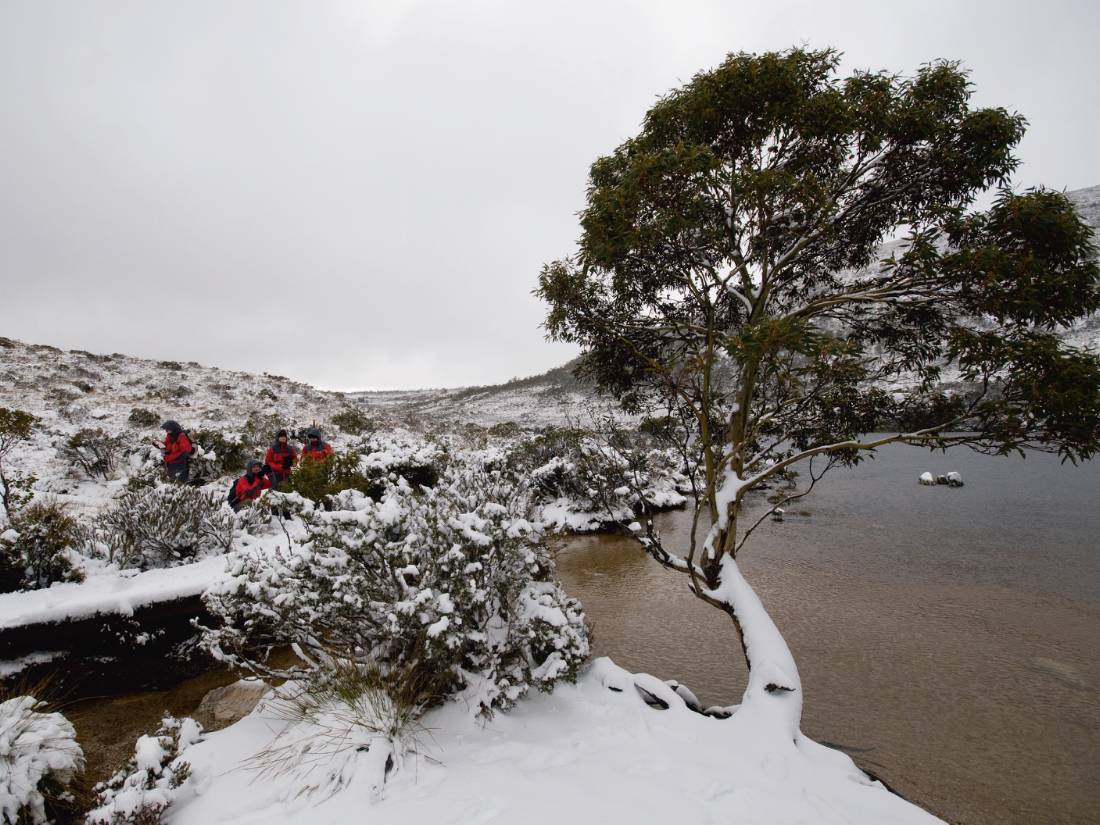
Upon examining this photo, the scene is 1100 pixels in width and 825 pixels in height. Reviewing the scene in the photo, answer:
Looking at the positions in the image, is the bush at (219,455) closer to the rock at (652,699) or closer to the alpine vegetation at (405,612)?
the alpine vegetation at (405,612)

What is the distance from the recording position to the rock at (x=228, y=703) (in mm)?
4355

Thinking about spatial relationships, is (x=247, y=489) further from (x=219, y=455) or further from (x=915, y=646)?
(x=915, y=646)

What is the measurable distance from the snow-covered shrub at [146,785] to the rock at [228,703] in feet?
2.69

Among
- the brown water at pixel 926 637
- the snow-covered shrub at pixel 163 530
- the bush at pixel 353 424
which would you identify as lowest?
the brown water at pixel 926 637

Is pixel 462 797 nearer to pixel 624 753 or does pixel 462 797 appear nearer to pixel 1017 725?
pixel 624 753

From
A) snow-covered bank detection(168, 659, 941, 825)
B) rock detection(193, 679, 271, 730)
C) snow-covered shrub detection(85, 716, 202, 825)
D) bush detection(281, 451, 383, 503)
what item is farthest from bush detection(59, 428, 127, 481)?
snow-covered bank detection(168, 659, 941, 825)

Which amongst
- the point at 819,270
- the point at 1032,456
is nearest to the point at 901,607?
the point at 819,270

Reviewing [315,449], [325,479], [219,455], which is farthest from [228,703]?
[219,455]

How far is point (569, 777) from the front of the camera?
9.78 ft

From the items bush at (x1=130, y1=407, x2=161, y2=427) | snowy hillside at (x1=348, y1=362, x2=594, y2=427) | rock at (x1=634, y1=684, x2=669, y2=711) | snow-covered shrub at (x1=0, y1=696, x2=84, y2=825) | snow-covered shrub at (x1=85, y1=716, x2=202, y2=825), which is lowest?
rock at (x1=634, y1=684, x2=669, y2=711)

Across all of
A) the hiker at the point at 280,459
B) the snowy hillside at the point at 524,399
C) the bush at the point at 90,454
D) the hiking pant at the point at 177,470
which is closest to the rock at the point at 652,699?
the hiker at the point at 280,459

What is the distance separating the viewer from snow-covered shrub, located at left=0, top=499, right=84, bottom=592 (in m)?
5.34

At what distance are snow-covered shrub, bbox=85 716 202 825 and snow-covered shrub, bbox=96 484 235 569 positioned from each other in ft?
11.7

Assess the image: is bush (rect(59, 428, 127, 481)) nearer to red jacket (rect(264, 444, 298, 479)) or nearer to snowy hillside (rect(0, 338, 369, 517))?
snowy hillside (rect(0, 338, 369, 517))
